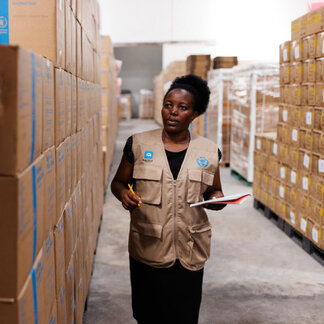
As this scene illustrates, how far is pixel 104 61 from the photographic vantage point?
22.8 ft

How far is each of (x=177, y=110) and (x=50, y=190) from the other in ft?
2.92

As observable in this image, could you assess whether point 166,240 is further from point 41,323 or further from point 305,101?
point 305,101

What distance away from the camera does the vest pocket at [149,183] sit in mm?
2254

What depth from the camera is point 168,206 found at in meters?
2.26

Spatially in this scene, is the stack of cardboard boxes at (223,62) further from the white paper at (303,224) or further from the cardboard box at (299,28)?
the white paper at (303,224)

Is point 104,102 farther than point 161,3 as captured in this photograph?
No

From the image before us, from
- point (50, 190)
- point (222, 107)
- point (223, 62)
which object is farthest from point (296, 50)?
point (223, 62)

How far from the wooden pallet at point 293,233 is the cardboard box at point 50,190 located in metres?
3.18

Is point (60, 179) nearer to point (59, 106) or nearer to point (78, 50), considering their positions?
point (59, 106)

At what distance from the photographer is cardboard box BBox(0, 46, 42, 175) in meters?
1.06

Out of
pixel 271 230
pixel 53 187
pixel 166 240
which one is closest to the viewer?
pixel 53 187

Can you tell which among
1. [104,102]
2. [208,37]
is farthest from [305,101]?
[208,37]

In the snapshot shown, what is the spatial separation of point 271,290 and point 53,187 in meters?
2.55

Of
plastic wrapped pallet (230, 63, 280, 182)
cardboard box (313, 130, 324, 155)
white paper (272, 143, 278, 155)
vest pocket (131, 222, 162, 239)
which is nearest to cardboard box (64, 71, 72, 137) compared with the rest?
vest pocket (131, 222, 162, 239)
